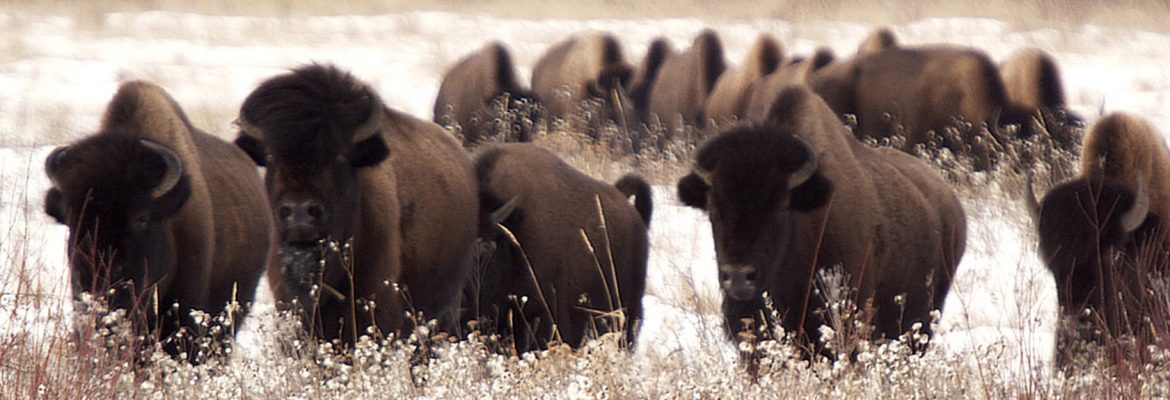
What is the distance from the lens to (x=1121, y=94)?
Answer: 27.3 meters

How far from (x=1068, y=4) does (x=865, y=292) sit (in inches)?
1666

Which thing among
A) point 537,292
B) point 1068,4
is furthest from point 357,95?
point 1068,4

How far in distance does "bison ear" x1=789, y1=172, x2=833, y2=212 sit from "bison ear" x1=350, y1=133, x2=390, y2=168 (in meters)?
1.74

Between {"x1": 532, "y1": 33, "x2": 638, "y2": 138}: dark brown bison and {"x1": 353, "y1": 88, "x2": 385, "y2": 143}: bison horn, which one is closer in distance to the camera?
{"x1": 353, "y1": 88, "x2": 385, "y2": 143}: bison horn

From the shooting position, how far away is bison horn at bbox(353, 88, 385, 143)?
7309 millimetres

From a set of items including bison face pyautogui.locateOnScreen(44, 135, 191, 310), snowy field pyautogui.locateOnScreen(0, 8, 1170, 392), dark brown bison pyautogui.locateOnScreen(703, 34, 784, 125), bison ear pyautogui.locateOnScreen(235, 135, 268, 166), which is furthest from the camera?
dark brown bison pyautogui.locateOnScreen(703, 34, 784, 125)

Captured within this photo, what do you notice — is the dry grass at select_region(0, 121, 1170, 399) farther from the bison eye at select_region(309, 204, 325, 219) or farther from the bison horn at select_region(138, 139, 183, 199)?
the bison horn at select_region(138, 139, 183, 199)

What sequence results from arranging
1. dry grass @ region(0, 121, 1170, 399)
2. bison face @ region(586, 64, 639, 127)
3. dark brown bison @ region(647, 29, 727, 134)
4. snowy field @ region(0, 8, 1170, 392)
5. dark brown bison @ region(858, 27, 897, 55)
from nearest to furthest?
dry grass @ region(0, 121, 1170, 399)
snowy field @ region(0, 8, 1170, 392)
dark brown bison @ region(858, 27, 897, 55)
bison face @ region(586, 64, 639, 127)
dark brown bison @ region(647, 29, 727, 134)

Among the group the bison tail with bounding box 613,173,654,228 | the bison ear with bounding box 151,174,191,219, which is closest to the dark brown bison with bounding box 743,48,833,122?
the bison tail with bounding box 613,173,654,228

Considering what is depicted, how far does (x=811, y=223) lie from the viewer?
747 centimetres

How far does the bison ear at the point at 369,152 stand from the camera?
729 centimetres

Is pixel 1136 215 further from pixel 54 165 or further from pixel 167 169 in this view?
pixel 54 165

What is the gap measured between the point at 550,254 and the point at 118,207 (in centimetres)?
235

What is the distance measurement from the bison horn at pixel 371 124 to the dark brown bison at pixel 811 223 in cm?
132
